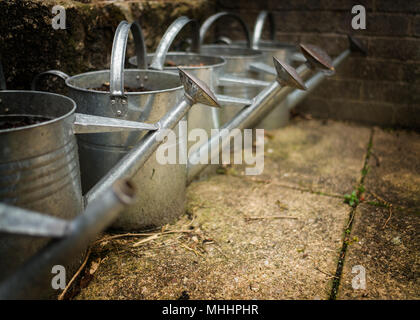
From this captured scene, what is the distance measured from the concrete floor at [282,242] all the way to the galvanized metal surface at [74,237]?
42 centimetres

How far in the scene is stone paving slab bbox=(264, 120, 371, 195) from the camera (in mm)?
1940

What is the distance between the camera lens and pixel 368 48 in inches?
107

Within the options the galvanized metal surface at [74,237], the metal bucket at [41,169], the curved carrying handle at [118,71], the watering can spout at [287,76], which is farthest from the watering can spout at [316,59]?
the galvanized metal surface at [74,237]

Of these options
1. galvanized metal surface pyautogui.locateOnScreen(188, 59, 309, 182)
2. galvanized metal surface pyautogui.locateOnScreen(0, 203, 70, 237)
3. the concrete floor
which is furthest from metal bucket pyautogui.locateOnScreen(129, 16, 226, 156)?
galvanized metal surface pyautogui.locateOnScreen(0, 203, 70, 237)

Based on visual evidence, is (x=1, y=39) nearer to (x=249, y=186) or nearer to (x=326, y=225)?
(x=249, y=186)

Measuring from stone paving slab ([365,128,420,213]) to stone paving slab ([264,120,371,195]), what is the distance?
0.08 m

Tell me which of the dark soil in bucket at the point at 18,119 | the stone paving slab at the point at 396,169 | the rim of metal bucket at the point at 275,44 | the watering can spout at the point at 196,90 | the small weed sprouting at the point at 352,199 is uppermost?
the rim of metal bucket at the point at 275,44

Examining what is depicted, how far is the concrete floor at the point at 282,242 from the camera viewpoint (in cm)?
117

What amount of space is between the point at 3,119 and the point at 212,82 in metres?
0.87

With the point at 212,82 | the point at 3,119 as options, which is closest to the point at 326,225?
the point at 212,82

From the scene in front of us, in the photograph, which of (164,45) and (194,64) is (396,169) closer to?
(194,64)

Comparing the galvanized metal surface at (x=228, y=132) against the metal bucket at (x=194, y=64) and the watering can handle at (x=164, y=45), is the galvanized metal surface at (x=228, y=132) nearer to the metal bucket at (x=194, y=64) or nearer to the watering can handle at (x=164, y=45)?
the metal bucket at (x=194, y=64)

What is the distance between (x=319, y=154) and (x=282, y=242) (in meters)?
1.02

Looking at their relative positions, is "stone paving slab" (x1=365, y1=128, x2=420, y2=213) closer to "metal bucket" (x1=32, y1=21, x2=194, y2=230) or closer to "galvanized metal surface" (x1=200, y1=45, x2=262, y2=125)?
"galvanized metal surface" (x1=200, y1=45, x2=262, y2=125)
